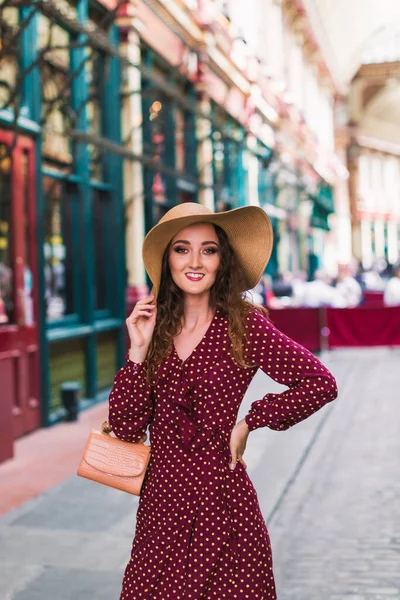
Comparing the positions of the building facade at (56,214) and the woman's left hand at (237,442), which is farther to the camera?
the building facade at (56,214)

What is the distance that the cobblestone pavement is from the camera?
481 cm

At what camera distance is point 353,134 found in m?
49.1

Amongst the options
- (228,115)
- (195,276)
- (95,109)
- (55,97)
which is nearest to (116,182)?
(95,109)

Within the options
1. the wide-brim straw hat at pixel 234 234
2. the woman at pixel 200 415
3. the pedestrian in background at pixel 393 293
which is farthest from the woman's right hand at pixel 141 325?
the pedestrian in background at pixel 393 293

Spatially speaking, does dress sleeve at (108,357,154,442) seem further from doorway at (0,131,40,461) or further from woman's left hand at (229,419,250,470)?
doorway at (0,131,40,461)

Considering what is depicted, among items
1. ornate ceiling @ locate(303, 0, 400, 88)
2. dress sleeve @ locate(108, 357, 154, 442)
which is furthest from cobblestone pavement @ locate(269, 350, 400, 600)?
ornate ceiling @ locate(303, 0, 400, 88)

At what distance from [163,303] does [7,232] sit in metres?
5.77

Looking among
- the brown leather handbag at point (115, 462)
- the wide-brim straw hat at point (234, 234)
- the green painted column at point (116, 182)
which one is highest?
the green painted column at point (116, 182)

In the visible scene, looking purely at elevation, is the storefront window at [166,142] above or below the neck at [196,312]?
above

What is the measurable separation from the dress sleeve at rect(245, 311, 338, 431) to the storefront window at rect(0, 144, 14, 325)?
581cm

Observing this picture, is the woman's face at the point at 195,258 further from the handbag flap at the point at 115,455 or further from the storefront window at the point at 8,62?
the storefront window at the point at 8,62

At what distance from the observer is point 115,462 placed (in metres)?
3.00

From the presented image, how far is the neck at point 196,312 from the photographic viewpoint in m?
3.07

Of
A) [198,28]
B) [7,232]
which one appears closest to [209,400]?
[7,232]
